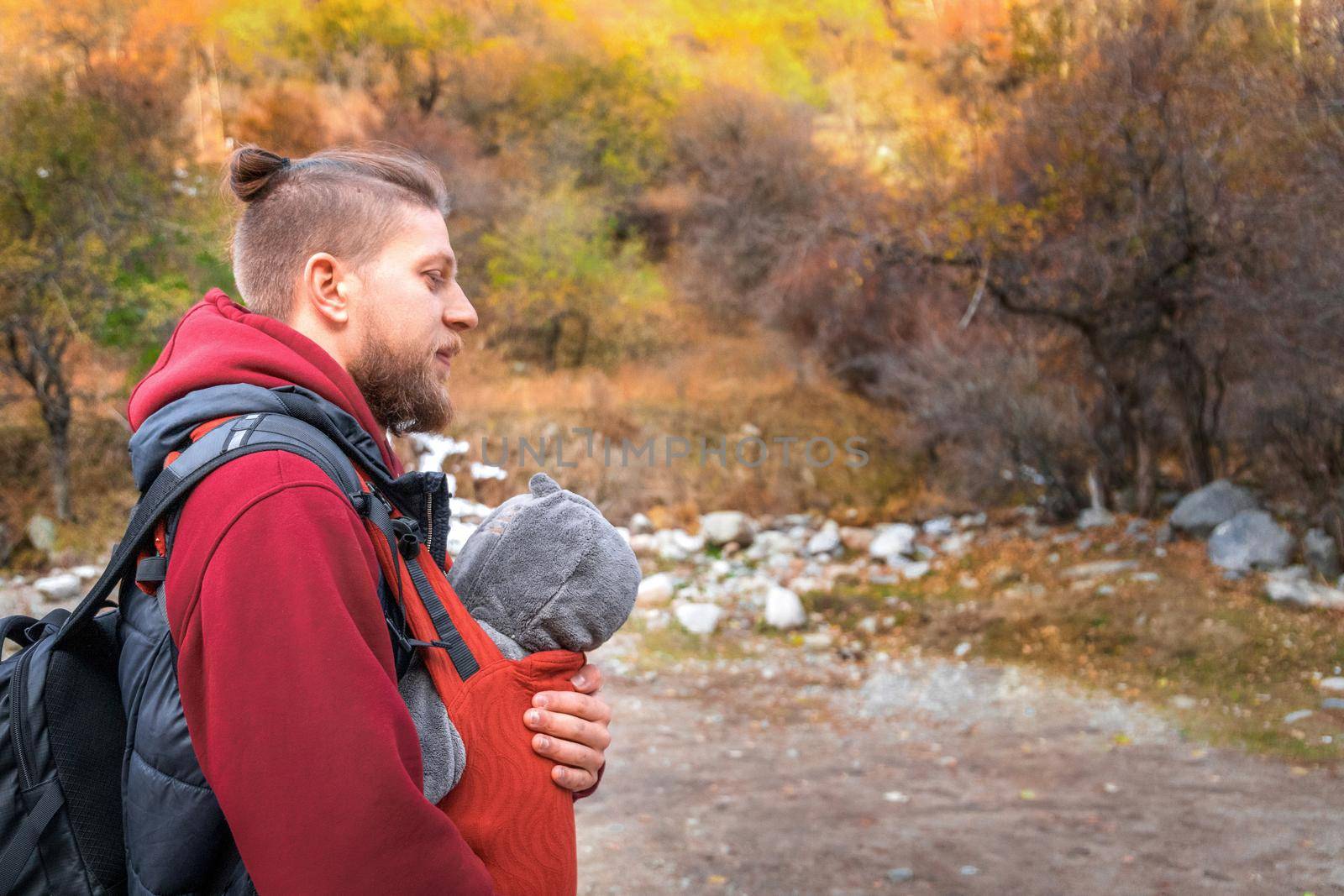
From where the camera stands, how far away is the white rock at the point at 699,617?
7.78 m

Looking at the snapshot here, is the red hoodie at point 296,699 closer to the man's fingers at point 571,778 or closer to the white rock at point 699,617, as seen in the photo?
the man's fingers at point 571,778

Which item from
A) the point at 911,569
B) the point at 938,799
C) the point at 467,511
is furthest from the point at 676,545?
the point at 938,799

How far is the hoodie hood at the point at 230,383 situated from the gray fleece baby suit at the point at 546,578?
7.5 inches

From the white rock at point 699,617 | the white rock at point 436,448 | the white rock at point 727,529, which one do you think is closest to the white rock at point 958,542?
the white rock at point 727,529

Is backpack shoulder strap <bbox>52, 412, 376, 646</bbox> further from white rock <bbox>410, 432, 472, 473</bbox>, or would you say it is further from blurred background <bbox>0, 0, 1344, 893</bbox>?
white rock <bbox>410, 432, 472, 473</bbox>

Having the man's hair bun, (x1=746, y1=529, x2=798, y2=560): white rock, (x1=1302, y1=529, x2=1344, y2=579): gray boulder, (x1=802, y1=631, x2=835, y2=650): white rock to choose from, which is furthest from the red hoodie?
(x1=746, y1=529, x2=798, y2=560): white rock

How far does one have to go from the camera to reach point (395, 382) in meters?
1.32

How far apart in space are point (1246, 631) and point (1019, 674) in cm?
146

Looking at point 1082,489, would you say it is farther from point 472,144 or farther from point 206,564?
point 472,144

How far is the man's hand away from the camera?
1178 millimetres

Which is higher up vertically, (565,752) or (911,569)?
(565,752)

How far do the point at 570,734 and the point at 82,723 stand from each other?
525 millimetres

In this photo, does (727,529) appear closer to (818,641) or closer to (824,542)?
(824,542)

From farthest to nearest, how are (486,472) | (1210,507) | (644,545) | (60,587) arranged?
(486,472) < (644,545) < (60,587) < (1210,507)
